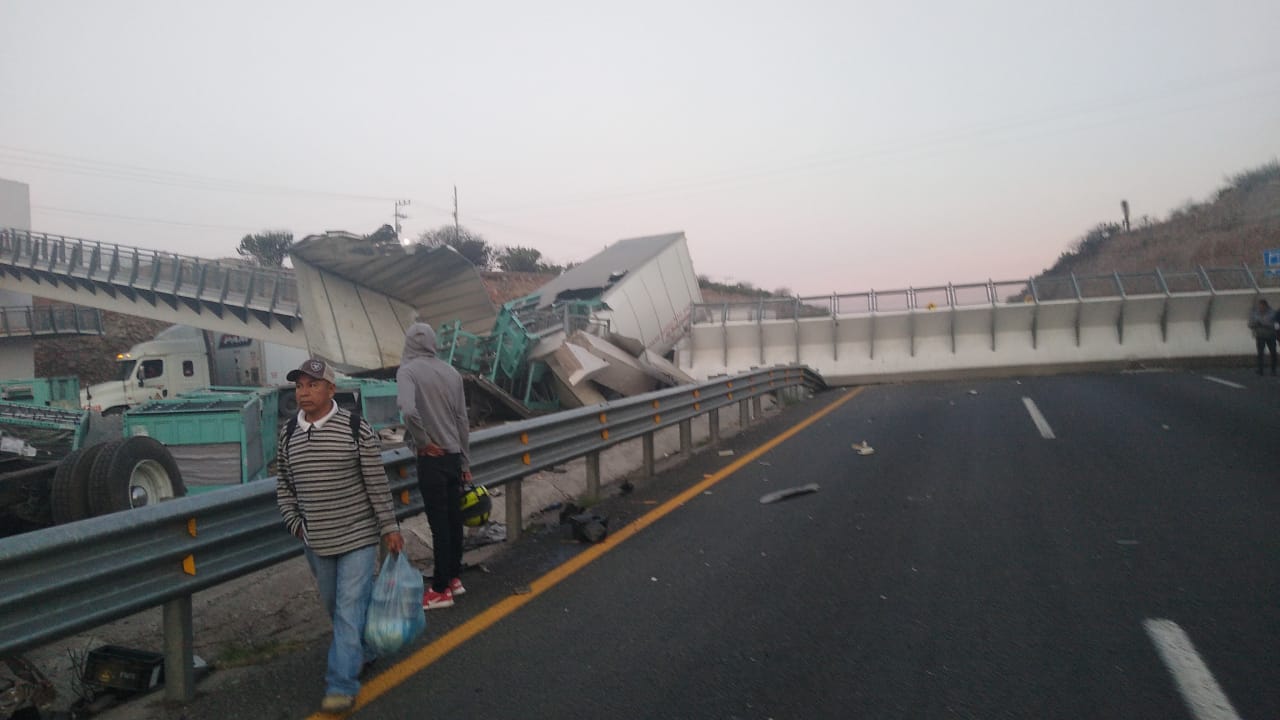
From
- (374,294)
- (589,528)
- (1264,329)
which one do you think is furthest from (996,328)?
(589,528)

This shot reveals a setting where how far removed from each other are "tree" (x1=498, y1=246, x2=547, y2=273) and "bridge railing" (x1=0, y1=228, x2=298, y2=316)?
5287 cm

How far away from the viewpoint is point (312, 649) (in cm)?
473

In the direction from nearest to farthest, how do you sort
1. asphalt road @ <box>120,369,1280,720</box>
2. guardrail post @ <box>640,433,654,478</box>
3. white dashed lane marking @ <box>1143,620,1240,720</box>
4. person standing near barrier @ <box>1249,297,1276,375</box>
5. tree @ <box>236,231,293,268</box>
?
1. white dashed lane marking @ <box>1143,620,1240,720</box>
2. asphalt road @ <box>120,369,1280,720</box>
3. guardrail post @ <box>640,433,654,478</box>
4. person standing near barrier @ <box>1249,297,1276,375</box>
5. tree @ <box>236,231,293,268</box>

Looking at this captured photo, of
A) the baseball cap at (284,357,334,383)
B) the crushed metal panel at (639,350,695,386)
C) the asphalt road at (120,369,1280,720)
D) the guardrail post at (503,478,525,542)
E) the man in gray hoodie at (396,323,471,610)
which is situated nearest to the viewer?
the asphalt road at (120,369,1280,720)

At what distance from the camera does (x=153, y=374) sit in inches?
868

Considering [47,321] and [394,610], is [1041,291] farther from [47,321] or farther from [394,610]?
[47,321]

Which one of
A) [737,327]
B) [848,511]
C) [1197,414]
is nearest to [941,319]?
[737,327]

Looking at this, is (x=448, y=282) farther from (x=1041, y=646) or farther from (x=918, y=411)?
(x=1041, y=646)

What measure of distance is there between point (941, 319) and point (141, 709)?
87.3ft

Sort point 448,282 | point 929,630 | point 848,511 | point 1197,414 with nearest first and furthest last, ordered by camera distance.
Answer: point 929,630 → point 848,511 → point 1197,414 → point 448,282

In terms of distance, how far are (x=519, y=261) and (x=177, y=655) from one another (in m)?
83.0

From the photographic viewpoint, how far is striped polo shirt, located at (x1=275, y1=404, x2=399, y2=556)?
3.93 meters

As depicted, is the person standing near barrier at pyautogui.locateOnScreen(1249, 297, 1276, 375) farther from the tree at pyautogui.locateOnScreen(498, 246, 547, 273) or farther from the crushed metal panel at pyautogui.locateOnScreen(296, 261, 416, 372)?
the tree at pyautogui.locateOnScreen(498, 246, 547, 273)

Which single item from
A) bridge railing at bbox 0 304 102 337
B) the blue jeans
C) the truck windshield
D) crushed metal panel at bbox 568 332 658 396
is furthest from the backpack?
bridge railing at bbox 0 304 102 337
